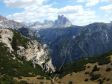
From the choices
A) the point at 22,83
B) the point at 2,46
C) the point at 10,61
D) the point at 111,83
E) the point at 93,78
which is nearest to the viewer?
the point at 111,83

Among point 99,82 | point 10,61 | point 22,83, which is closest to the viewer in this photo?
point 99,82

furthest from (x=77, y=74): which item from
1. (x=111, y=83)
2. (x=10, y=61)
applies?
(x=10, y=61)

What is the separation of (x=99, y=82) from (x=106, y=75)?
4028 millimetres

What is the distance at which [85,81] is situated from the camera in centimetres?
8262

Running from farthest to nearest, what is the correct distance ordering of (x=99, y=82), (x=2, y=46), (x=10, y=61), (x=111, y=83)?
1. (x=2, y=46)
2. (x=10, y=61)
3. (x=99, y=82)
4. (x=111, y=83)

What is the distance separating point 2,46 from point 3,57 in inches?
951

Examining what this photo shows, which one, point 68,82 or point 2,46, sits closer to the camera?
point 68,82

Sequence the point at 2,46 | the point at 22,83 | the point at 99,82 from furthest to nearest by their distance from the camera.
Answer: the point at 2,46, the point at 22,83, the point at 99,82

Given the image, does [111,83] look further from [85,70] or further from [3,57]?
[3,57]

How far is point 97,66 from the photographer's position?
9338cm

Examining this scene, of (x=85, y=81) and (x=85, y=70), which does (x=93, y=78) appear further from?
(x=85, y=70)

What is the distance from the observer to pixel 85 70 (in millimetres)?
95875

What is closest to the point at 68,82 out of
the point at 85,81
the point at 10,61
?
the point at 85,81

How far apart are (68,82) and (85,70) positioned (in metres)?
13.1
